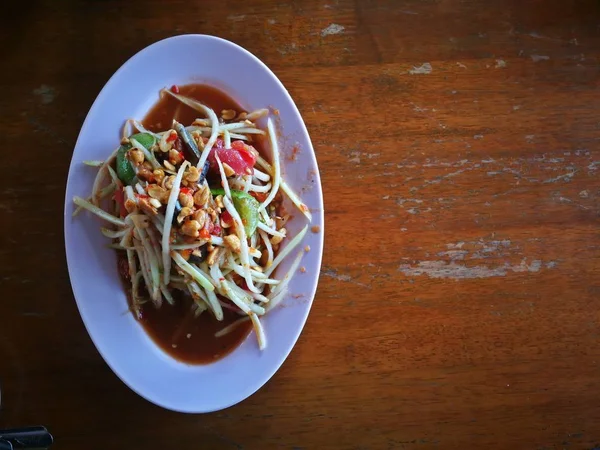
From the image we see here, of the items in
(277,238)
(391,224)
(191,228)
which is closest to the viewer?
(191,228)

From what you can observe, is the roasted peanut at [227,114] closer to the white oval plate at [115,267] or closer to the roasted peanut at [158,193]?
the white oval plate at [115,267]

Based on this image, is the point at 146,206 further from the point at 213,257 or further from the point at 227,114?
the point at 227,114

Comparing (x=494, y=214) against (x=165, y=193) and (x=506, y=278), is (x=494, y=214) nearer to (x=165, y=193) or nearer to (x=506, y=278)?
(x=506, y=278)

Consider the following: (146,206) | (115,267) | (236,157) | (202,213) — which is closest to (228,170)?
(236,157)

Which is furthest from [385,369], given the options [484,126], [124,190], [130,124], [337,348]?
[130,124]

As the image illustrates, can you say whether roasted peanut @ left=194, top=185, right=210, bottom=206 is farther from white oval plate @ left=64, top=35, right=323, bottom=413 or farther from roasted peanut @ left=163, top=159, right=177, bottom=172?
white oval plate @ left=64, top=35, right=323, bottom=413

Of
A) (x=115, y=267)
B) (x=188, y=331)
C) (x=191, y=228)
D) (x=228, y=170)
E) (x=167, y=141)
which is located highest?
(x=167, y=141)

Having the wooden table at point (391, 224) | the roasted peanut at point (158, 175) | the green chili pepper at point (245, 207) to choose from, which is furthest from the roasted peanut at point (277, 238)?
the roasted peanut at point (158, 175)
